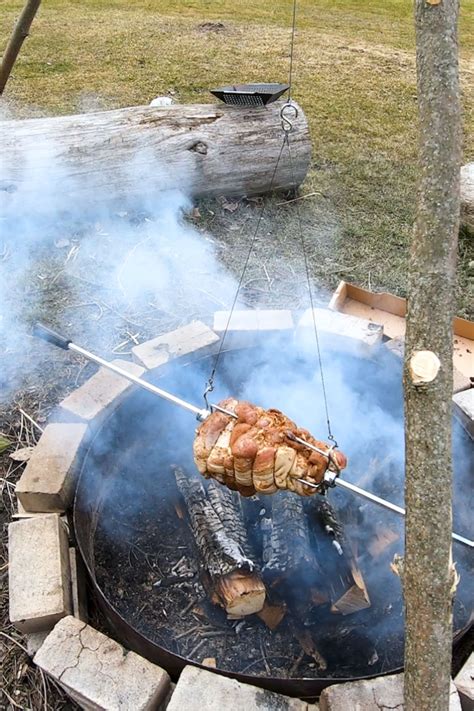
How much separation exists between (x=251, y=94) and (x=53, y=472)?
3665 millimetres

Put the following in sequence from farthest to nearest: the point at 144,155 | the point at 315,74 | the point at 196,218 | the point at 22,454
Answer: the point at 315,74 < the point at 196,218 < the point at 144,155 < the point at 22,454

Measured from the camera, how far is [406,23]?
10734mm

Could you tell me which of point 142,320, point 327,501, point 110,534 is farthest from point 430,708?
point 142,320

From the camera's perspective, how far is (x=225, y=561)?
89.1 inches

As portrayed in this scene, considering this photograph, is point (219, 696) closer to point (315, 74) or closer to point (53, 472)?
point (53, 472)

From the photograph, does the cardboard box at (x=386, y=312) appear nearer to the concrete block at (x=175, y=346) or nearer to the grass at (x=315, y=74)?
the grass at (x=315, y=74)

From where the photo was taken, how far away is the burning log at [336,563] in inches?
86.7

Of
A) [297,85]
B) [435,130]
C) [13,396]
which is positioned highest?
[435,130]

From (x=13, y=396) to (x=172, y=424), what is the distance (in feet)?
3.58

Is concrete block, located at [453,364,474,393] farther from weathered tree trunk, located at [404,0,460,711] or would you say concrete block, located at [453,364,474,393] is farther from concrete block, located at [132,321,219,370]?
weathered tree trunk, located at [404,0,460,711]

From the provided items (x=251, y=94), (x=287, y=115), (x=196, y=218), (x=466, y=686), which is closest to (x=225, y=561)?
(x=466, y=686)

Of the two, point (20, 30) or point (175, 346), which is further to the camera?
point (175, 346)

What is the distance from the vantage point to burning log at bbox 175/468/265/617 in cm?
A: 220

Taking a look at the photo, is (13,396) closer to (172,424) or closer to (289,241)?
(172,424)
